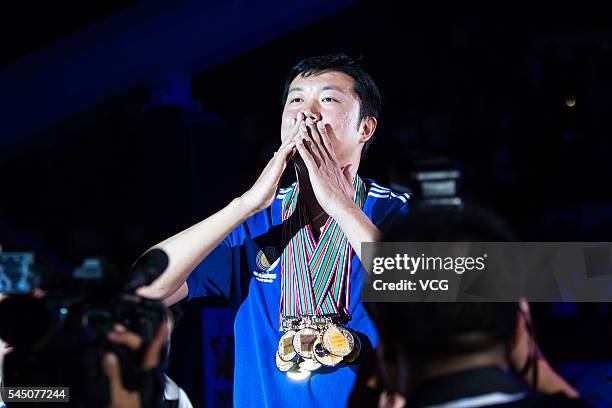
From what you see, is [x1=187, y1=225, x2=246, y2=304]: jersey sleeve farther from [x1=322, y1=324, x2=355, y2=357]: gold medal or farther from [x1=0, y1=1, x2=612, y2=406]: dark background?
[x1=0, y1=1, x2=612, y2=406]: dark background

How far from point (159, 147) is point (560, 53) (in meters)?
1.47

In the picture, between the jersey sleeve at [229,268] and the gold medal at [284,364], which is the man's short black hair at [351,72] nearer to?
the jersey sleeve at [229,268]

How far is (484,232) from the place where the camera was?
1260mm

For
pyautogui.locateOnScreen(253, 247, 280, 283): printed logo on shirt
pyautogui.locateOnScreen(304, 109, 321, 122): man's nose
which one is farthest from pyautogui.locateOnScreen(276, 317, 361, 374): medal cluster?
pyautogui.locateOnScreen(304, 109, 321, 122): man's nose

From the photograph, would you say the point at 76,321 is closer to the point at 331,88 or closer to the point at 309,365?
the point at 309,365

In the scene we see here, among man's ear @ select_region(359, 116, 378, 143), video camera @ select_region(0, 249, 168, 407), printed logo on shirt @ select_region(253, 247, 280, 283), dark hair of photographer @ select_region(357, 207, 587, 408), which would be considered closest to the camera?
dark hair of photographer @ select_region(357, 207, 587, 408)

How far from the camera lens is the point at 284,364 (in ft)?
6.50

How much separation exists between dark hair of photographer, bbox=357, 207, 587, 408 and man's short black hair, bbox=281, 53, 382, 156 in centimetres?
90

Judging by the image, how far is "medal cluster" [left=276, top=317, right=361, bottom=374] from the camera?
6.33 feet

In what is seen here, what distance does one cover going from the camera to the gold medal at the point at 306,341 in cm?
194

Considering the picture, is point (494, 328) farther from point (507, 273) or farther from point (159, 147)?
point (159, 147)

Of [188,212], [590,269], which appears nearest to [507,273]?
[590,269]

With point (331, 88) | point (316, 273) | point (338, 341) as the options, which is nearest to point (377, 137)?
point (331, 88)

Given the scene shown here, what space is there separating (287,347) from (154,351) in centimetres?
63
